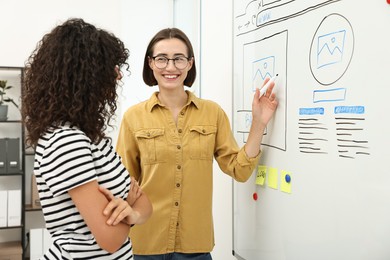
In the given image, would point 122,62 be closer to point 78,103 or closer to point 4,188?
point 78,103

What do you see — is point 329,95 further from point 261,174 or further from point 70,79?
point 70,79

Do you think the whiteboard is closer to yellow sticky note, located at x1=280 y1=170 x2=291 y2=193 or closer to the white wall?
yellow sticky note, located at x1=280 y1=170 x2=291 y2=193

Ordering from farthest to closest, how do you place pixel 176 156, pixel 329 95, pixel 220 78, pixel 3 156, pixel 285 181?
1. pixel 3 156
2. pixel 220 78
3. pixel 176 156
4. pixel 285 181
5. pixel 329 95

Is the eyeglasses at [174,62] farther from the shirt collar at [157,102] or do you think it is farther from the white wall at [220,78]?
the white wall at [220,78]

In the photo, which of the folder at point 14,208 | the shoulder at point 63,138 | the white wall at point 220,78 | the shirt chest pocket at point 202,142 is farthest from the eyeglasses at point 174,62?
the folder at point 14,208

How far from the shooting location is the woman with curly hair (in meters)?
1.00

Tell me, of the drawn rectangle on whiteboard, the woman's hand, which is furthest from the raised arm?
the drawn rectangle on whiteboard

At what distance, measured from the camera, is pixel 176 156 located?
163 centimetres

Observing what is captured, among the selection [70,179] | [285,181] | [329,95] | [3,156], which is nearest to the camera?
[70,179]

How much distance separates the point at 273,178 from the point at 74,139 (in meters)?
0.85

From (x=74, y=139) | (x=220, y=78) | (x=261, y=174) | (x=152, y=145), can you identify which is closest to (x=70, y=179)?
(x=74, y=139)

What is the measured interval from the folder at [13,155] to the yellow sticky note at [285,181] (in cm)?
269

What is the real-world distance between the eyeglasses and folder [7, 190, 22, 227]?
7.89 ft

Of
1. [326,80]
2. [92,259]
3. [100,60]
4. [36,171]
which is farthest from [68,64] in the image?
[326,80]
